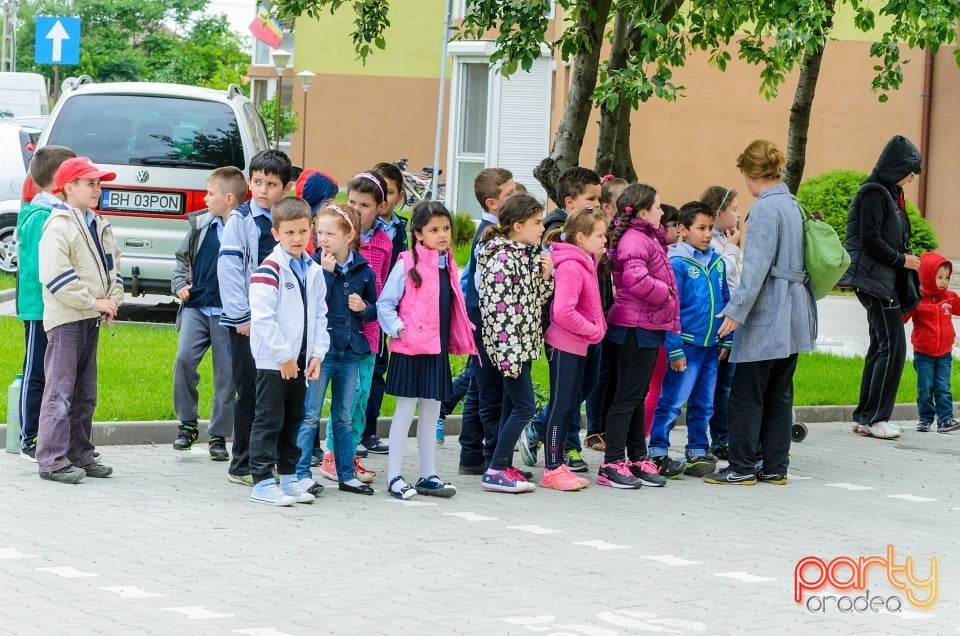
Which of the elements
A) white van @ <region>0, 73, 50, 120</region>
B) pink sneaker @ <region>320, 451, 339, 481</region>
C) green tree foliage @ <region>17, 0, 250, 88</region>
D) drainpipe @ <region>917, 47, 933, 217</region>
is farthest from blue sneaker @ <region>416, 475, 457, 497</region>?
green tree foliage @ <region>17, 0, 250, 88</region>

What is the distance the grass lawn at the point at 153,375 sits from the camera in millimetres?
10062

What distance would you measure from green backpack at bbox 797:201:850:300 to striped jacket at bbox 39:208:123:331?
420 centimetres

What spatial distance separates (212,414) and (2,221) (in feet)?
31.6

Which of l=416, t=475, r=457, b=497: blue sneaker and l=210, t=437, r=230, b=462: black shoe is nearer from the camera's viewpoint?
l=416, t=475, r=457, b=497: blue sneaker

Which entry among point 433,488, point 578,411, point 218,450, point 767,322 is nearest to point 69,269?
point 218,450

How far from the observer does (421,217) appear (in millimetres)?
8219

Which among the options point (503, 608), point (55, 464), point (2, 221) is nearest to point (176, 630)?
point (503, 608)

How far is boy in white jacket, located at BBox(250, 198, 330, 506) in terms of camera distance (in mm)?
7641

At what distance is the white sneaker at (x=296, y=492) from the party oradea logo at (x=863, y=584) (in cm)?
263

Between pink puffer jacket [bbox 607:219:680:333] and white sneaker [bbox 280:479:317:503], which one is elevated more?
pink puffer jacket [bbox 607:219:680:333]

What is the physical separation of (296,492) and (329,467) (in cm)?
72

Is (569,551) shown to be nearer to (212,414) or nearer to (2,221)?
(212,414)

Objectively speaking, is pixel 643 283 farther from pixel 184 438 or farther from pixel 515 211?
pixel 184 438

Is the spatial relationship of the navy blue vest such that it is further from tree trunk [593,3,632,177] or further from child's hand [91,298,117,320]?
tree trunk [593,3,632,177]
